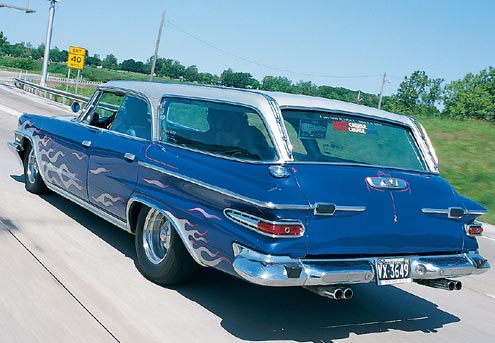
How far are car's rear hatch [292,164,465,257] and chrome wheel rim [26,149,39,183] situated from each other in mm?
4623

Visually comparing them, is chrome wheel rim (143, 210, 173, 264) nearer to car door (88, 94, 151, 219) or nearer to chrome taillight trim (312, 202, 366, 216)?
car door (88, 94, 151, 219)

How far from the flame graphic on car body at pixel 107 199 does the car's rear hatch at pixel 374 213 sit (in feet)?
6.56

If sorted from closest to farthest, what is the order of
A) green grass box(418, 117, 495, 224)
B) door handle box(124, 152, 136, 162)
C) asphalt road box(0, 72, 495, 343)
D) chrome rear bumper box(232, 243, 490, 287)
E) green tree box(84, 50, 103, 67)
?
chrome rear bumper box(232, 243, 490, 287)
asphalt road box(0, 72, 495, 343)
door handle box(124, 152, 136, 162)
green grass box(418, 117, 495, 224)
green tree box(84, 50, 103, 67)

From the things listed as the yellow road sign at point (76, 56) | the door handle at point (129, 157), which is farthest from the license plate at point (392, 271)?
the yellow road sign at point (76, 56)

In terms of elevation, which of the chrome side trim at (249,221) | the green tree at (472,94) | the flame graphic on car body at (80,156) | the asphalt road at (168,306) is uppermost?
the green tree at (472,94)

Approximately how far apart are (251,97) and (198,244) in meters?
1.18

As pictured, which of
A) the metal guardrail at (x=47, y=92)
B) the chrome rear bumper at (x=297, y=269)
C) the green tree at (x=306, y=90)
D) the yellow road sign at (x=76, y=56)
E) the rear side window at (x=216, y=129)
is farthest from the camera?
the yellow road sign at (x=76, y=56)

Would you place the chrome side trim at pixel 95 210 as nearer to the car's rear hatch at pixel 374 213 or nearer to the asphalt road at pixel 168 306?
the asphalt road at pixel 168 306

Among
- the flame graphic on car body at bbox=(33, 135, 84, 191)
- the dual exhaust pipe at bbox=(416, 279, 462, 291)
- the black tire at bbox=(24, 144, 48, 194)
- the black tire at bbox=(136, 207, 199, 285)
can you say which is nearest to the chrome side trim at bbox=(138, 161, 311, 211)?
the black tire at bbox=(136, 207, 199, 285)

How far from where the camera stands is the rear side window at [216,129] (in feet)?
15.1

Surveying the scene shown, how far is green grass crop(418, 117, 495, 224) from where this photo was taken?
15.0 metres

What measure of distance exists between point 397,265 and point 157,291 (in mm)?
1889

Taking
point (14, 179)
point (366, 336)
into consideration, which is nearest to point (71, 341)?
point (366, 336)

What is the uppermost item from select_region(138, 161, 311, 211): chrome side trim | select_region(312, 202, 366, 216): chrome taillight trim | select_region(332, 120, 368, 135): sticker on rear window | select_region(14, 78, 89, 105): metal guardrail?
select_region(332, 120, 368, 135): sticker on rear window
